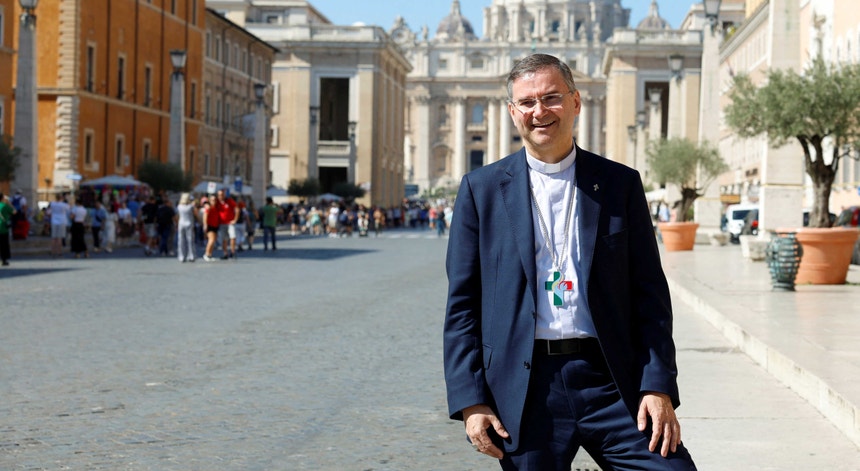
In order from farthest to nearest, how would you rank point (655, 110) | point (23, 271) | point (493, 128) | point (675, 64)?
point (493, 128) → point (655, 110) → point (675, 64) → point (23, 271)

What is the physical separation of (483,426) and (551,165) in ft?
2.54

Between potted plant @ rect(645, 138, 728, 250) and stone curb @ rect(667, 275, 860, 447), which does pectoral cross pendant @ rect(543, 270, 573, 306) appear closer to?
stone curb @ rect(667, 275, 860, 447)

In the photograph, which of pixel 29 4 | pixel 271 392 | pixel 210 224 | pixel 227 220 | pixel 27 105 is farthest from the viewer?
pixel 27 105

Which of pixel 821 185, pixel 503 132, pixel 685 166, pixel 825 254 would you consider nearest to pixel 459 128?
pixel 503 132

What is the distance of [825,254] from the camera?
750 inches

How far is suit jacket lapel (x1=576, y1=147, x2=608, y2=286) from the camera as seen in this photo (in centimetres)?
388

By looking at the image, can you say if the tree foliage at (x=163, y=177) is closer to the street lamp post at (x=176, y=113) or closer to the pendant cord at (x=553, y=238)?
the street lamp post at (x=176, y=113)

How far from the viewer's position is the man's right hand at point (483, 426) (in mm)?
3803

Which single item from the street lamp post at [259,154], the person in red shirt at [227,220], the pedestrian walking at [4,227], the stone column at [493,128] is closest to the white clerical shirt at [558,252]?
the pedestrian walking at [4,227]

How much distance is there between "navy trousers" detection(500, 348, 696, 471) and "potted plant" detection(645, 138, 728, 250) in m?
34.0

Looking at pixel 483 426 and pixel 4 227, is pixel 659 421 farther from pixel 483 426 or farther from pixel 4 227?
pixel 4 227

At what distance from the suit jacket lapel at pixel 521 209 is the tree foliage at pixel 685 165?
3515 cm

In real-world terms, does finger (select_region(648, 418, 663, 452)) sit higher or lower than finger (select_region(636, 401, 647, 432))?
lower

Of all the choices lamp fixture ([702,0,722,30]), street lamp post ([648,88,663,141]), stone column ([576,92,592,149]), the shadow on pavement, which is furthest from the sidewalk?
stone column ([576,92,592,149])
